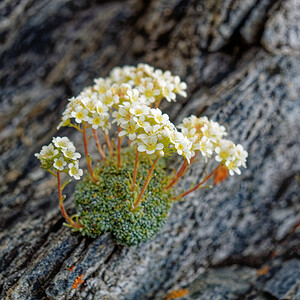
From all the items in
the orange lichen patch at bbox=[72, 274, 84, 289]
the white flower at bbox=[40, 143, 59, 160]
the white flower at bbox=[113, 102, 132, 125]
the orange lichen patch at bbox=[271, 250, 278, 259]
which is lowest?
the orange lichen patch at bbox=[271, 250, 278, 259]

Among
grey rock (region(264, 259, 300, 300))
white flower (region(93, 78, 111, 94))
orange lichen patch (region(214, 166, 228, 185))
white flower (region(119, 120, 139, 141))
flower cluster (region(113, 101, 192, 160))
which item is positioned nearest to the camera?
flower cluster (region(113, 101, 192, 160))

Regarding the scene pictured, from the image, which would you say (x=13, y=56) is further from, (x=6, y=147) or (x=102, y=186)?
(x=102, y=186)

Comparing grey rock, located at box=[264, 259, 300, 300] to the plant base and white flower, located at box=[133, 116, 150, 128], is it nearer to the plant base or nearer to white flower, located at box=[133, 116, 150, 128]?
the plant base

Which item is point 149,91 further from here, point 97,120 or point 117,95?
point 97,120

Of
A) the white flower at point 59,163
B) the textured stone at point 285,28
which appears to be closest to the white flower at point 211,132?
the white flower at point 59,163

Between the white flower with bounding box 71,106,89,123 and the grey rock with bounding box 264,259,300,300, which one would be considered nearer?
the white flower with bounding box 71,106,89,123

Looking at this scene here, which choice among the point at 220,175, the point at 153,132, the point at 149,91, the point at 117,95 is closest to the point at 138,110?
the point at 153,132

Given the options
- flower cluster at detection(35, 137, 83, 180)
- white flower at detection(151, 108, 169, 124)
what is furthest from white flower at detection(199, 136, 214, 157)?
flower cluster at detection(35, 137, 83, 180)
